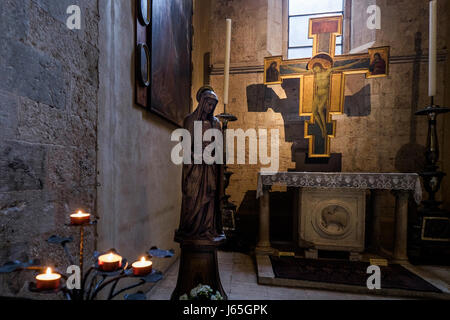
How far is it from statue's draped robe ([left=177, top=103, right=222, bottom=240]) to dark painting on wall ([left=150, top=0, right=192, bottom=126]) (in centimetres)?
86

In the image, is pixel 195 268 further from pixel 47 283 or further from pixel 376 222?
pixel 376 222

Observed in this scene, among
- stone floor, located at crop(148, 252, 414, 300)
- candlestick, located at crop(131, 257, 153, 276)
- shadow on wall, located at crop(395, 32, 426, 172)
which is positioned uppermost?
shadow on wall, located at crop(395, 32, 426, 172)

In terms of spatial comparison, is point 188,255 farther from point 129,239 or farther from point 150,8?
point 150,8

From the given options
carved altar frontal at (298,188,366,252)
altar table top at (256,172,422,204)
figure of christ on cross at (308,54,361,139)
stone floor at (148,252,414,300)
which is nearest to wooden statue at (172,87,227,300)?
stone floor at (148,252,414,300)

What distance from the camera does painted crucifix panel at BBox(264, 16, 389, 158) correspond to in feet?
12.9

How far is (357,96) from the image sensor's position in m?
4.33

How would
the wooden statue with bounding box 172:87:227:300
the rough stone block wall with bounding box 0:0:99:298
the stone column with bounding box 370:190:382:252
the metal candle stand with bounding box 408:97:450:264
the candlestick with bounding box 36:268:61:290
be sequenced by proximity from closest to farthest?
1. the candlestick with bounding box 36:268:61:290
2. the rough stone block wall with bounding box 0:0:99:298
3. the wooden statue with bounding box 172:87:227:300
4. the metal candle stand with bounding box 408:97:450:264
5. the stone column with bounding box 370:190:382:252

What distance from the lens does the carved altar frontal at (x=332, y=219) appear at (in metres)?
3.27

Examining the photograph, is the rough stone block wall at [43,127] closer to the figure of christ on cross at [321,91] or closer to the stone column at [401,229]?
the figure of christ on cross at [321,91]

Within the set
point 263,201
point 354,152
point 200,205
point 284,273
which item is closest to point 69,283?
point 200,205

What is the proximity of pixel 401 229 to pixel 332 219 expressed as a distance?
95cm

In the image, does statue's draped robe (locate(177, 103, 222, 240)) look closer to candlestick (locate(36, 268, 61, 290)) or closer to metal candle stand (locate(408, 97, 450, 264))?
candlestick (locate(36, 268, 61, 290))

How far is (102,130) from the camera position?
1.72m
